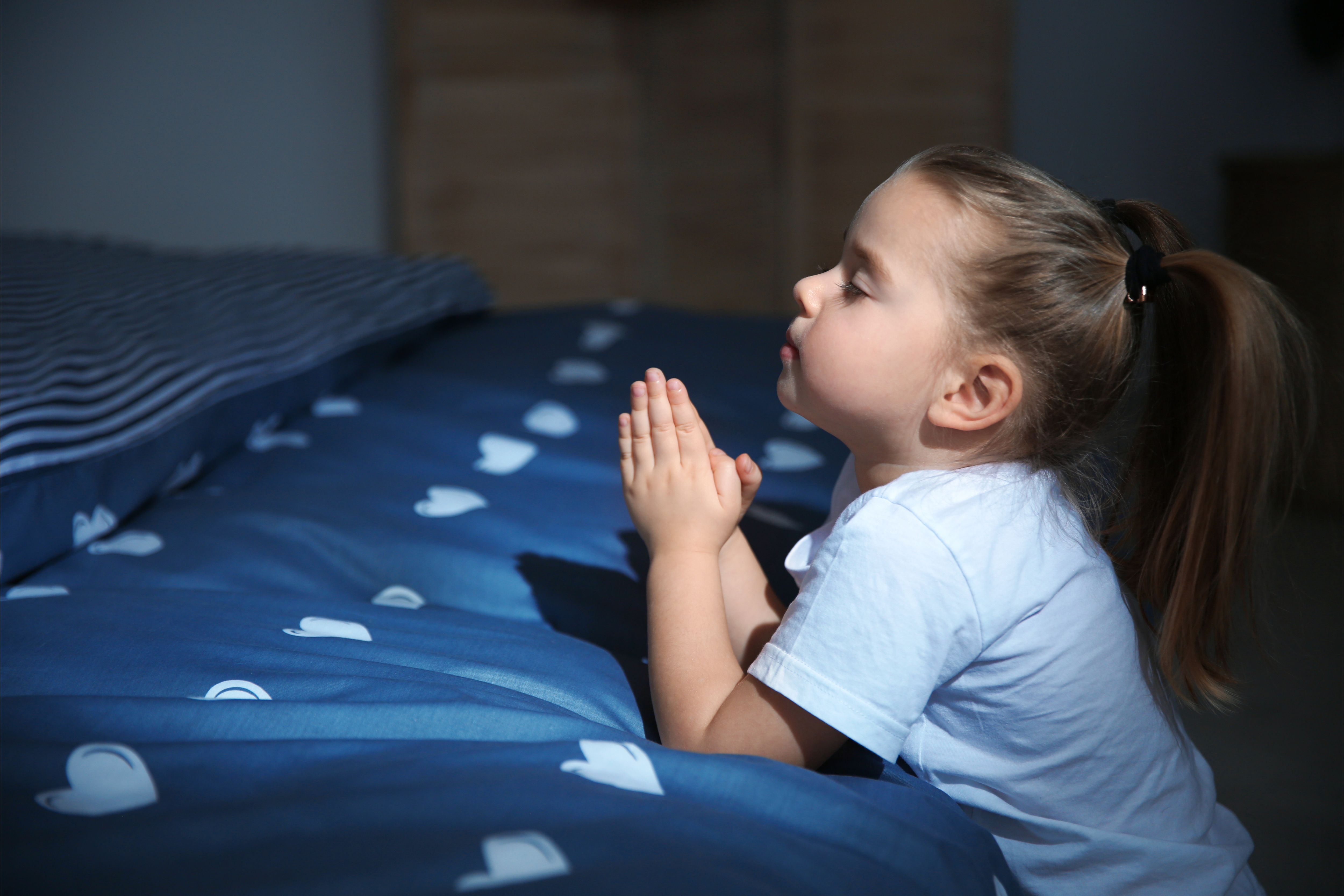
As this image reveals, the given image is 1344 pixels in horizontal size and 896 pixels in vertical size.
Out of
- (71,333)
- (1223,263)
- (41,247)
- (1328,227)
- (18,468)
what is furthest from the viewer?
(1328,227)

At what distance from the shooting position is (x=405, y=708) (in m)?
0.54

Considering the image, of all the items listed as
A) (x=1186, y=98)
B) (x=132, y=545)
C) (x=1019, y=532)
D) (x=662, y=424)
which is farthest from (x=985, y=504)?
(x=1186, y=98)

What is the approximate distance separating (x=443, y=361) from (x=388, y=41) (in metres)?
2.08

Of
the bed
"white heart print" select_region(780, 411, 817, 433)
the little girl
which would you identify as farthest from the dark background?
the little girl

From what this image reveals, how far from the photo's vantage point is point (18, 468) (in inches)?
31.2

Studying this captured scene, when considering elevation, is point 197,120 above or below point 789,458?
above

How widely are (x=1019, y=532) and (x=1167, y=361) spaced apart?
0.19 metres

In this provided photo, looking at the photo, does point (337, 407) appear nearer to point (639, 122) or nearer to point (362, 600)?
point (362, 600)

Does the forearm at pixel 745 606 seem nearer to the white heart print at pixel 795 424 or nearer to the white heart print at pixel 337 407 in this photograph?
the white heart print at pixel 795 424

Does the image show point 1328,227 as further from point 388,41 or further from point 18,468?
point 388,41

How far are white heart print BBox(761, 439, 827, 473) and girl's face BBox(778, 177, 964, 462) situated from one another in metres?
0.34

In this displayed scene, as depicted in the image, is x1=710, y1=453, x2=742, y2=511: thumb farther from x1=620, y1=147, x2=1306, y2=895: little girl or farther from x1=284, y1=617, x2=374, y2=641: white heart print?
x1=284, y1=617, x2=374, y2=641: white heart print

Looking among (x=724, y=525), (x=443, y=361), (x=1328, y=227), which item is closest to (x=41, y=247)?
(x=443, y=361)

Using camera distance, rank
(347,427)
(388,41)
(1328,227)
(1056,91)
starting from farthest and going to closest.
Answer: (388,41) → (1056,91) → (1328,227) → (347,427)
